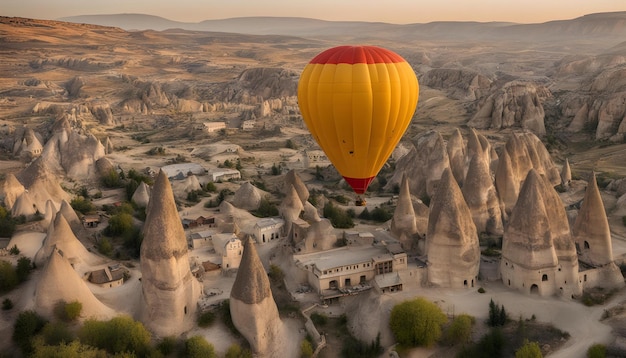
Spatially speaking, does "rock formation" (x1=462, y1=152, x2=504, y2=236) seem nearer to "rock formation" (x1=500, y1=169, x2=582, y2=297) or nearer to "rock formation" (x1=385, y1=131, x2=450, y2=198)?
"rock formation" (x1=500, y1=169, x2=582, y2=297)

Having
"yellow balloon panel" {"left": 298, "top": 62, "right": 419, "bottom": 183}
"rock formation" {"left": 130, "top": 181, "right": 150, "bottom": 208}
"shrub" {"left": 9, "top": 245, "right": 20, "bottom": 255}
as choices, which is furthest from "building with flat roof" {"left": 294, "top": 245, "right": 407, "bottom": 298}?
"rock formation" {"left": 130, "top": 181, "right": 150, "bottom": 208}

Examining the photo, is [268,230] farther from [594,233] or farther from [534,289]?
[594,233]

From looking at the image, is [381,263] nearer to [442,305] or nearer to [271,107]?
[442,305]

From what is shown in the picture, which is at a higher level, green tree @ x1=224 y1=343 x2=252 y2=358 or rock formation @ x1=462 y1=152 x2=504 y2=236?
rock formation @ x1=462 y1=152 x2=504 y2=236

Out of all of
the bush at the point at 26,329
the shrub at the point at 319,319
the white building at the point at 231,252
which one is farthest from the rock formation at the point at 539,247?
the bush at the point at 26,329

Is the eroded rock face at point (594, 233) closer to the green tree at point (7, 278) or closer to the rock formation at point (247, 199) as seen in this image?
the rock formation at point (247, 199)

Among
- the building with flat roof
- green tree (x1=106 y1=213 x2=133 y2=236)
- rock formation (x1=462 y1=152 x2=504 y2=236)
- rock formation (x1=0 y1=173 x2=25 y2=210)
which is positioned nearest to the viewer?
the building with flat roof

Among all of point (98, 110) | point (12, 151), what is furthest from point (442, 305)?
point (98, 110)

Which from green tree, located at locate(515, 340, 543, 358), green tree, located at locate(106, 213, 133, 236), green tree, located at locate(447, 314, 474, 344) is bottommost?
green tree, located at locate(106, 213, 133, 236)
